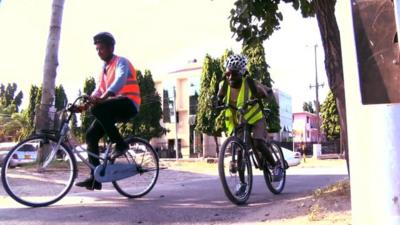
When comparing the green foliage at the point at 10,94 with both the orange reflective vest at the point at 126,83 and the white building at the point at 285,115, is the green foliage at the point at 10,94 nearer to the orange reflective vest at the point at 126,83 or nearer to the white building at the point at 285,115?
the white building at the point at 285,115

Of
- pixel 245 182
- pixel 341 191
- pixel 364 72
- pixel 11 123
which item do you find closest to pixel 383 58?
pixel 364 72

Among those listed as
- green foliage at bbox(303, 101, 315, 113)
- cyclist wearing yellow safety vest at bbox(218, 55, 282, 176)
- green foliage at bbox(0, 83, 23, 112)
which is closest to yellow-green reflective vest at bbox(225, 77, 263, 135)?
cyclist wearing yellow safety vest at bbox(218, 55, 282, 176)

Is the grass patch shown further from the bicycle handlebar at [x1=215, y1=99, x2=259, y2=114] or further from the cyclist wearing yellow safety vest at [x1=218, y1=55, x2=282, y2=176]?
the bicycle handlebar at [x1=215, y1=99, x2=259, y2=114]

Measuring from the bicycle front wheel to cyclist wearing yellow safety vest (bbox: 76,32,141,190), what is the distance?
0.29 meters

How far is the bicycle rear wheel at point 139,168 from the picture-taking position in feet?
19.4

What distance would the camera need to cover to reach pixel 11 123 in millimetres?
65750

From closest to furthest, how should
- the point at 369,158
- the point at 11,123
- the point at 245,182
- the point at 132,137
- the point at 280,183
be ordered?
the point at 369,158 → the point at 245,182 → the point at 132,137 → the point at 280,183 → the point at 11,123

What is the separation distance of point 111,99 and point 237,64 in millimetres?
1425

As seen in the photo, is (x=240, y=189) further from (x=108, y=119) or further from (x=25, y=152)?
(x=25, y=152)

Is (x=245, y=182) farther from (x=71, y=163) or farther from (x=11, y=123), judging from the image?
(x=11, y=123)

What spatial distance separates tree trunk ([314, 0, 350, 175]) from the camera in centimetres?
523

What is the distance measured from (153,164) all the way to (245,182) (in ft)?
4.32

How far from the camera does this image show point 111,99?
5.53m

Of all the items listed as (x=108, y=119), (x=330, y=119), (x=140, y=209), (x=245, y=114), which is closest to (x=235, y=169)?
(x=245, y=114)
